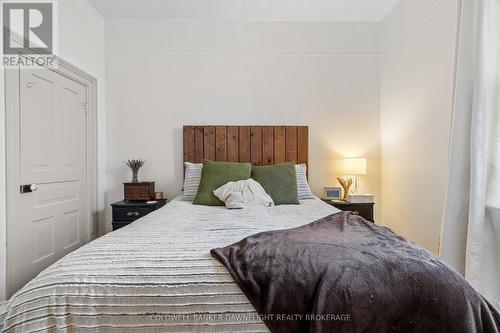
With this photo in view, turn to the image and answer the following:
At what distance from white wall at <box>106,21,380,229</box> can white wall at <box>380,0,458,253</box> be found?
43 centimetres

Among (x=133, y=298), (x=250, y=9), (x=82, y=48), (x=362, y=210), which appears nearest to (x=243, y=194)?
(x=362, y=210)

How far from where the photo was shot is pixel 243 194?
7.68 feet

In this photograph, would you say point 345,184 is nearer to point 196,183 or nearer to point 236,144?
point 236,144

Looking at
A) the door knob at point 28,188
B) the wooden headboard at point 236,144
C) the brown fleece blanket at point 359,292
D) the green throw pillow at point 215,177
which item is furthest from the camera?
the wooden headboard at point 236,144

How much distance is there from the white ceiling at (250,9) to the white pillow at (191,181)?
5.39 ft

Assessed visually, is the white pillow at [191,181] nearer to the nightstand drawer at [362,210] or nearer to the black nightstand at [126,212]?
the black nightstand at [126,212]

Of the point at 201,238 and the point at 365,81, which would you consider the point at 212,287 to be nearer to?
the point at 201,238

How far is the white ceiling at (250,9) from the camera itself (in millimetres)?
2906

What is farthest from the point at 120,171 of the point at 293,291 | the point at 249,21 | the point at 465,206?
the point at 465,206

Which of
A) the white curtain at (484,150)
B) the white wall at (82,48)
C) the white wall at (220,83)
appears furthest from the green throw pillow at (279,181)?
the white wall at (82,48)

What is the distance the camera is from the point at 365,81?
3.30 m

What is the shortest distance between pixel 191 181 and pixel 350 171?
1.69 metres

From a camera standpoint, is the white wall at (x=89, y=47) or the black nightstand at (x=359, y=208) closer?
the white wall at (x=89, y=47)

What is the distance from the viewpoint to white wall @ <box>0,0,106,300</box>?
6.30ft
